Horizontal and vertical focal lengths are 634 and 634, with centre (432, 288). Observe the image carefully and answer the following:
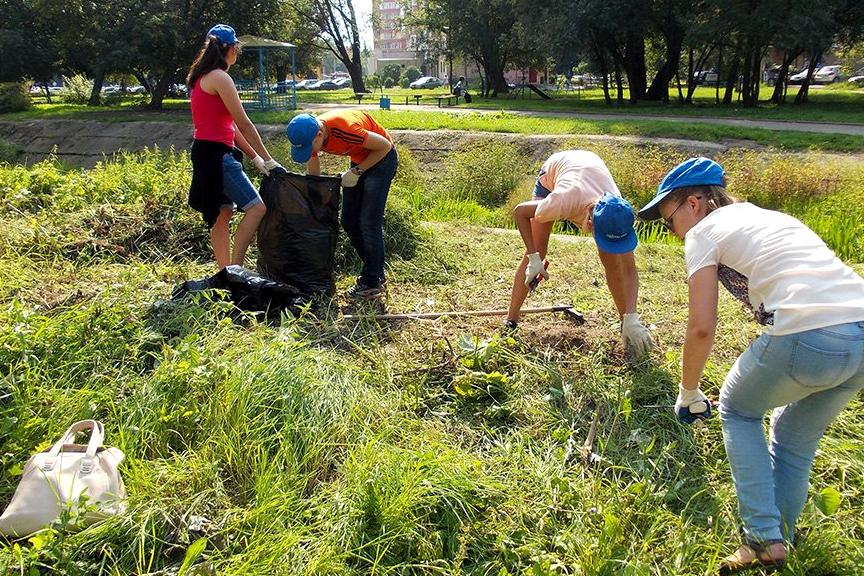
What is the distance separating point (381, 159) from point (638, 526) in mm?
2710

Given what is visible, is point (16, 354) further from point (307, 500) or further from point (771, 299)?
point (771, 299)

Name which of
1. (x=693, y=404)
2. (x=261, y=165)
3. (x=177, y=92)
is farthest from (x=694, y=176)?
(x=177, y=92)

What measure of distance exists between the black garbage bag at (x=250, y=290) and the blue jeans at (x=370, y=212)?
639mm

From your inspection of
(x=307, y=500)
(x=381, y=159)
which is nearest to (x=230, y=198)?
(x=381, y=159)

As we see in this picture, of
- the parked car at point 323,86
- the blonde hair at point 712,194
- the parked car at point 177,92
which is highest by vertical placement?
the parked car at point 323,86

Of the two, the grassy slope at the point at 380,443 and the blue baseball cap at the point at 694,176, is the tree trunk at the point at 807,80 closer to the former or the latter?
the grassy slope at the point at 380,443

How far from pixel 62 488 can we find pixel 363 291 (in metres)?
2.39

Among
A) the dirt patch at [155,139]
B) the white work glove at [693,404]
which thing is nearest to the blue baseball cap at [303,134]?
the white work glove at [693,404]

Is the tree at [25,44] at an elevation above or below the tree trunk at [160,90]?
above

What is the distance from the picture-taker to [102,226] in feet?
16.4

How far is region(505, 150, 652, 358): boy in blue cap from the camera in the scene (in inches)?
114

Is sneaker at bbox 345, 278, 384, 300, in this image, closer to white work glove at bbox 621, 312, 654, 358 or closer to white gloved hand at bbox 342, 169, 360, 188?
white gloved hand at bbox 342, 169, 360, 188

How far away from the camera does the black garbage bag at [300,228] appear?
406 cm

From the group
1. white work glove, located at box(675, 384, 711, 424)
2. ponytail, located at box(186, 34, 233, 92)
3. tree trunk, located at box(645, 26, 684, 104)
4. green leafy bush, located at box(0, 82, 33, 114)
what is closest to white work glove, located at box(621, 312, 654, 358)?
white work glove, located at box(675, 384, 711, 424)
